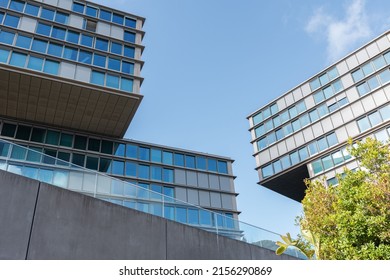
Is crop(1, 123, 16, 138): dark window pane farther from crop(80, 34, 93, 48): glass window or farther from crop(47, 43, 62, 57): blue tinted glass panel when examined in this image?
crop(80, 34, 93, 48): glass window

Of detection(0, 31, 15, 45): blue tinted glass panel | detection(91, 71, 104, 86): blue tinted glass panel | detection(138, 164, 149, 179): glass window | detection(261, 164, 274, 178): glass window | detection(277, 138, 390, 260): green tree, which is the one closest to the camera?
detection(277, 138, 390, 260): green tree

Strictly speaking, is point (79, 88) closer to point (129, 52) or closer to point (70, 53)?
point (70, 53)

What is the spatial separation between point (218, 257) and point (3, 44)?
25.6 metres

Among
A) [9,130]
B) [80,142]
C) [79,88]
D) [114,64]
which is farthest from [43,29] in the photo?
[80,142]

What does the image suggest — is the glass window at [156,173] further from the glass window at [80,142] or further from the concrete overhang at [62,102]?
the glass window at [80,142]

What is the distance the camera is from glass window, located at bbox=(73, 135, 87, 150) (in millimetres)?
36725

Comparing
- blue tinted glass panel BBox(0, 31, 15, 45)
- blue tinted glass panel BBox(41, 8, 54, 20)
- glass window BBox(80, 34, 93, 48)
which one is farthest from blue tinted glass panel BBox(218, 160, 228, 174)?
blue tinted glass panel BBox(0, 31, 15, 45)

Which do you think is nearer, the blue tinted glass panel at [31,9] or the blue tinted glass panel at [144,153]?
the blue tinted glass panel at [31,9]

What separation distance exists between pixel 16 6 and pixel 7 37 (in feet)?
12.8

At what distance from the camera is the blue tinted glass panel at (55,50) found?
32.0 meters

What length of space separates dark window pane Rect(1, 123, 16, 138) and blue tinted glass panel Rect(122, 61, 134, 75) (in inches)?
460

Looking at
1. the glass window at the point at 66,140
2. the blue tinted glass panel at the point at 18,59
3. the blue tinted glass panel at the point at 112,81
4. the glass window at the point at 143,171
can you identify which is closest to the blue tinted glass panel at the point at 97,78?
the blue tinted glass panel at the point at 112,81

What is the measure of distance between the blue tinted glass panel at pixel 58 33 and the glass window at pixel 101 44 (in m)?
3.04

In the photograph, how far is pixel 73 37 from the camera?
34094 millimetres
